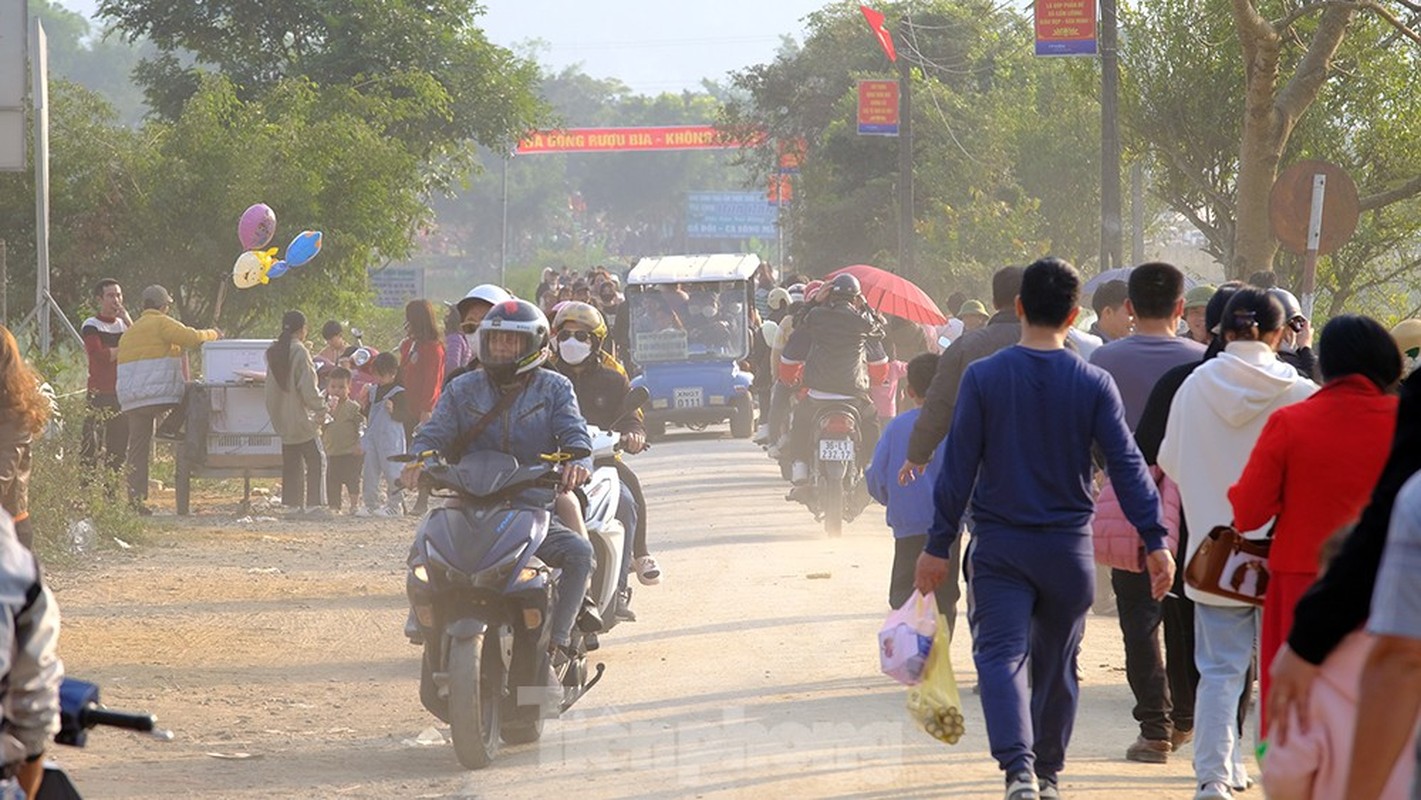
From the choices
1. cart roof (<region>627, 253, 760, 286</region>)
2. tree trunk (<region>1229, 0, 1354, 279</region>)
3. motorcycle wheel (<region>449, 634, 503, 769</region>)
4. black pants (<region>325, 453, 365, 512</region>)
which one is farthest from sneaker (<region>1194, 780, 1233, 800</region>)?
cart roof (<region>627, 253, 760, 286</region>)

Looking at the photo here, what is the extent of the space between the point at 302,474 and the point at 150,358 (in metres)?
1.83

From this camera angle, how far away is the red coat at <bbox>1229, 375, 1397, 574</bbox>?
610 cm

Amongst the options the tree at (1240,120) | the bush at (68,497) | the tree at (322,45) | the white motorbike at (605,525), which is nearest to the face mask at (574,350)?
the white motorbike at (605,525)

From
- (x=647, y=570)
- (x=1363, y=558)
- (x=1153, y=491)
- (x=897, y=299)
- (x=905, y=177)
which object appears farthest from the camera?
(x=905, y=177)

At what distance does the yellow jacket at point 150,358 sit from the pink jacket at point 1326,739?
15.2 meters

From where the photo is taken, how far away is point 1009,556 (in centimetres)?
688

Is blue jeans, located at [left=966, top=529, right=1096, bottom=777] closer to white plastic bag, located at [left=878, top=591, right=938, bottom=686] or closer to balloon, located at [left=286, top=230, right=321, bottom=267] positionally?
white plastic bag, located at [left=878, top=591, right=938, bottom=686]

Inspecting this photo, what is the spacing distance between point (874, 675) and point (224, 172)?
66.4 feet

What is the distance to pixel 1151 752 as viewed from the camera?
8383 mm

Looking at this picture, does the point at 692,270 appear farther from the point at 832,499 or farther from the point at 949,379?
the point at 949,379

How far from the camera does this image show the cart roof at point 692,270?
1208 inches

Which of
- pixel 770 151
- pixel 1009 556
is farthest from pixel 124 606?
pixel 770 151

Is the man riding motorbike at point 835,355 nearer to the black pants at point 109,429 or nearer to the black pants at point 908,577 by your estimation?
the black pants at point 109,429

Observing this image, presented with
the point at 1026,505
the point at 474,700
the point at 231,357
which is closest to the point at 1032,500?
the point at 1026,505
